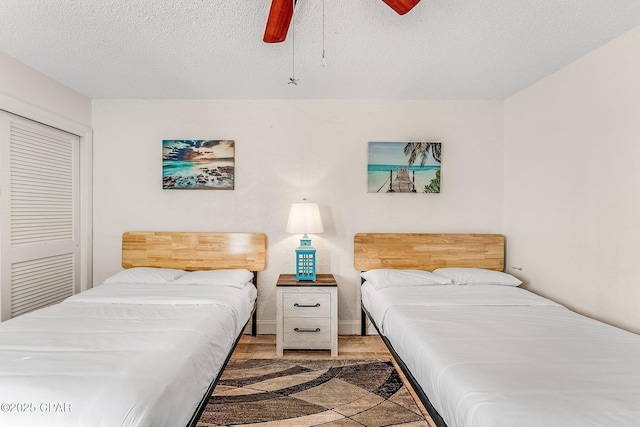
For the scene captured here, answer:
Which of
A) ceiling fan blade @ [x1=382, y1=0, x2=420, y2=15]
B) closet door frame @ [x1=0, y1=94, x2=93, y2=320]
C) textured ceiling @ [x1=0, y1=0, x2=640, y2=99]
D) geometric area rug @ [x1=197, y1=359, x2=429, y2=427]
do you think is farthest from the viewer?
closet door frame @ [x1=0, y1=94, x2=93, y2=320]

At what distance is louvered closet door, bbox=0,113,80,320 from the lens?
2.64m

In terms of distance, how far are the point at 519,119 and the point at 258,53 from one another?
7.97 feet

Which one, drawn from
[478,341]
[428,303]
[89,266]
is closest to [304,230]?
[428,303]

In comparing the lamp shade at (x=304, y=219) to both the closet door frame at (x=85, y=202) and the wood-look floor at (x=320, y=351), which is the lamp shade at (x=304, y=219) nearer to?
the wood-look floor at (x=320, y=351)

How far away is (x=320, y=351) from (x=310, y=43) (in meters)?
2.46

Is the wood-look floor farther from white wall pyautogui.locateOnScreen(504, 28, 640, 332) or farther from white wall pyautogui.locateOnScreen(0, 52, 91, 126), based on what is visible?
white wall pyautogui.locateOnScreen(0, 52, 91, 126)

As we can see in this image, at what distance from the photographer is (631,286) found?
2154 millimetres

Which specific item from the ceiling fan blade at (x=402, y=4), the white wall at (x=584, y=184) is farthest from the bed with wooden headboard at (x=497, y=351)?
the ceiling fan blade at (x=402, y=4)

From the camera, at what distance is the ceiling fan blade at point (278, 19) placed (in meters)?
1.58

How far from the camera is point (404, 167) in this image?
137 inches

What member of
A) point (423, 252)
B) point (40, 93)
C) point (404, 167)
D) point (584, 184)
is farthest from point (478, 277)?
point (40, 93)

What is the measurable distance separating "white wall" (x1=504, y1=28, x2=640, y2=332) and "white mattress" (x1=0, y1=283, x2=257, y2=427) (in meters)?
2.48

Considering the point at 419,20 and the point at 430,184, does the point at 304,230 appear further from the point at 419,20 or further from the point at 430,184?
the point at 419,20

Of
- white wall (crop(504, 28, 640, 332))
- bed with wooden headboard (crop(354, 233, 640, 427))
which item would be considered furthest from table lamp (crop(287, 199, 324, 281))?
white wall (crop(504, 28, 640, 332))
